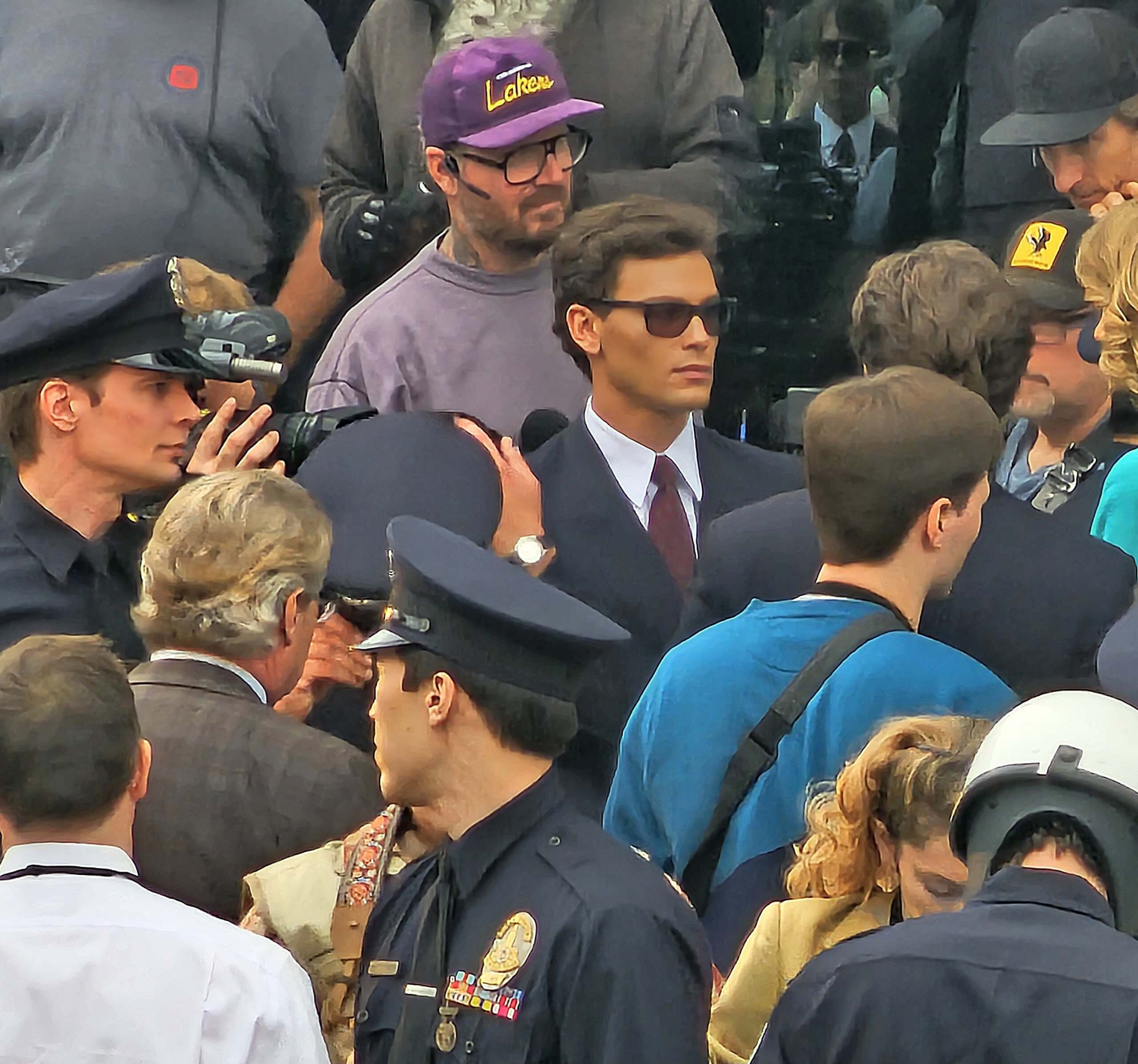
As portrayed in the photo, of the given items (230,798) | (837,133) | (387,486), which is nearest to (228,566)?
(230,798)

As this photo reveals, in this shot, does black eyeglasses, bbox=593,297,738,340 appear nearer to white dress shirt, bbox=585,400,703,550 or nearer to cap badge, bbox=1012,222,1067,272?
white dress shirt, bbox=585,400,703,550

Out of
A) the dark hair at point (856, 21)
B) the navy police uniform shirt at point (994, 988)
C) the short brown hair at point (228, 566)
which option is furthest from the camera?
the dark hair at point (856, 21)

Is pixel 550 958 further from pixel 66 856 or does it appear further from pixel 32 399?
pixel 32 399

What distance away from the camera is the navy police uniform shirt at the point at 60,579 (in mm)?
3740

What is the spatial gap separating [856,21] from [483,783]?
325 cm

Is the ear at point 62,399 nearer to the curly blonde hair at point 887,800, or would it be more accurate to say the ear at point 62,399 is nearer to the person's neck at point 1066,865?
the curly blonde hair at point 887,800

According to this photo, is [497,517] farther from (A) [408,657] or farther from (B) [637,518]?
(A) [408,657]

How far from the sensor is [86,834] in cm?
256

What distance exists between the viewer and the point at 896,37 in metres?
5.32

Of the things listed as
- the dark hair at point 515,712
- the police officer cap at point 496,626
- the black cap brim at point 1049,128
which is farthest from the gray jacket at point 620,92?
the dark hair at point 515,712

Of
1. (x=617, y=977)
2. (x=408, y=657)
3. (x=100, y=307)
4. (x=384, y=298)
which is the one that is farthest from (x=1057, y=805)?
(x=384, y=298)

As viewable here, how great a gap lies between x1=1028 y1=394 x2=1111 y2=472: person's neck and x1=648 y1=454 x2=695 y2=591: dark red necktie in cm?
83

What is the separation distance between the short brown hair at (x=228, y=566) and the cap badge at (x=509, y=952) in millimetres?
835

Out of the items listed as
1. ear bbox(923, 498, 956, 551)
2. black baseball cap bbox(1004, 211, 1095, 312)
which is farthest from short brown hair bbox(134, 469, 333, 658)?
black baseball cap bbox(1004, 211, 1095, 312)
